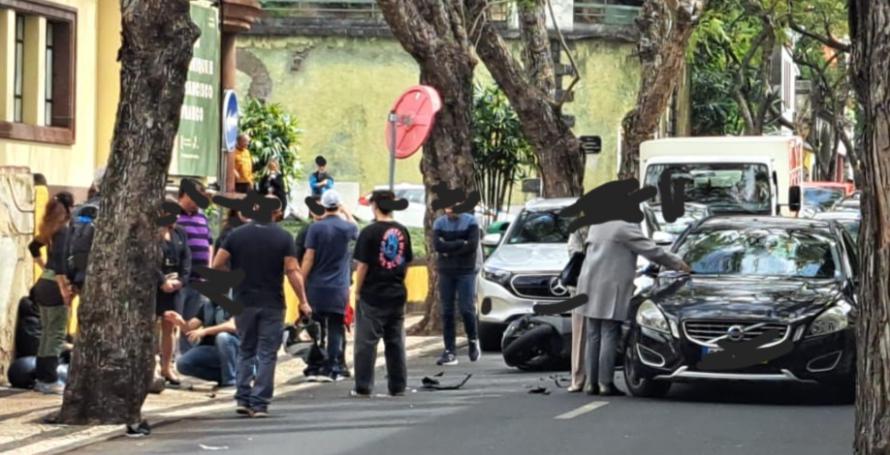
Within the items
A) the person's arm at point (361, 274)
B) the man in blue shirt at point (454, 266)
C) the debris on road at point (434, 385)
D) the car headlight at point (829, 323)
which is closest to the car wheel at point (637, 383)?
the car headlight at point (829, 323)

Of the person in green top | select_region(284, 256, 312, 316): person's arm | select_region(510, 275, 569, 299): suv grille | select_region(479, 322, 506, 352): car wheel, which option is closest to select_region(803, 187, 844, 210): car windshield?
select_region(479, 322, 506, 352): car wheel

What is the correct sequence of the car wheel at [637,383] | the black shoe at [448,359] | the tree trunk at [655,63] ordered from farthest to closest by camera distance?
1. the tree trunk at [655,63]
2. the black shoe at [448,359]
3. the car wheel at [637,383]

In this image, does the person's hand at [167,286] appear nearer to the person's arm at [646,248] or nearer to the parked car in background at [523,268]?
the person's arm at [646,248]

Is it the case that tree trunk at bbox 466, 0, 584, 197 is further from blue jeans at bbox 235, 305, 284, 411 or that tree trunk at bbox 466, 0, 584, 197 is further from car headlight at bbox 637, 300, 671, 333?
blue jeans at bbox 235, 305, 284, 411

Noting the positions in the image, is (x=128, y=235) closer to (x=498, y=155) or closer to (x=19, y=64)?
(x=19, y=64)

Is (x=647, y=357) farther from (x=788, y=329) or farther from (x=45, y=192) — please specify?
(x=45, y=192)

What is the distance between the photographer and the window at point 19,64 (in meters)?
22.6

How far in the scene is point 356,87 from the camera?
45281mm

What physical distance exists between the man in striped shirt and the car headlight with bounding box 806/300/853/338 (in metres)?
5.40

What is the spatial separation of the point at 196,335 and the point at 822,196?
32.9m

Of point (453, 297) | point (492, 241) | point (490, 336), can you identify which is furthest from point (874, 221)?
point (492, 241)

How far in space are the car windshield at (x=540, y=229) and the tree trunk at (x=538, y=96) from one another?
185 inches

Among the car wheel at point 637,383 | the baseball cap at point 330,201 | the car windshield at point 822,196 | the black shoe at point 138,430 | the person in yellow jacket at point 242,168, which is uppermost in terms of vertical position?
the person in yellow jacket at point 242,168

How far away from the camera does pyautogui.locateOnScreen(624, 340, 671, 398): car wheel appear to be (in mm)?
16031
